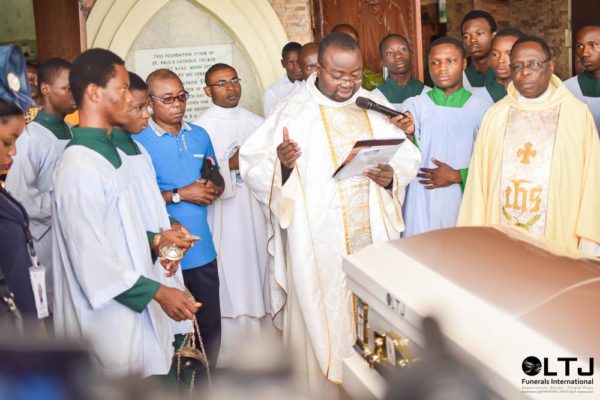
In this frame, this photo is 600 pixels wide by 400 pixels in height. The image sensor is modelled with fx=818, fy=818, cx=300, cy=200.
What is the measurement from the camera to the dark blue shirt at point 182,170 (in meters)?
5.24

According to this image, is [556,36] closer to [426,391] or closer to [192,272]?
[192,272]

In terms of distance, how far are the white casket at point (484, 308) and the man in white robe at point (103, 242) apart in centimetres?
76

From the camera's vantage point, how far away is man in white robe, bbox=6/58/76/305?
4.56 m

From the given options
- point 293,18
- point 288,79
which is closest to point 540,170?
point 288,79

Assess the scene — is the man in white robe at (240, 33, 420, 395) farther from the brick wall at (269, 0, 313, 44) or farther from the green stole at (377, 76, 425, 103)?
the brick wall at (269, 0, 313, 44)

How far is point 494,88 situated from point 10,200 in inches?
168

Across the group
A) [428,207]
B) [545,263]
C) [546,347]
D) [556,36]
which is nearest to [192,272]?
[428,207]

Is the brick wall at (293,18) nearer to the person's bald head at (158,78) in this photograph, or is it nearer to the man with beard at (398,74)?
the man with beard at (398,74)

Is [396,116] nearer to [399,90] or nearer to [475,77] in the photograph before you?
[399,90]

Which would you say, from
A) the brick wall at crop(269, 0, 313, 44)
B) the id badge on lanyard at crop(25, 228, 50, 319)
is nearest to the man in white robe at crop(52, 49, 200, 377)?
the id badge on lanyard at crop(25, 228, 50, 319)

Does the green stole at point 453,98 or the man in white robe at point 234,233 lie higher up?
the green stole at point 453,98

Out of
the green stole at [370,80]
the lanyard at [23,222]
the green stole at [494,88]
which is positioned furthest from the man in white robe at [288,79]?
the lanyard at [23,222]

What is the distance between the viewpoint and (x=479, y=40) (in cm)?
671

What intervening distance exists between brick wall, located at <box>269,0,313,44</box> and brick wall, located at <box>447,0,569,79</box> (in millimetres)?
5837
